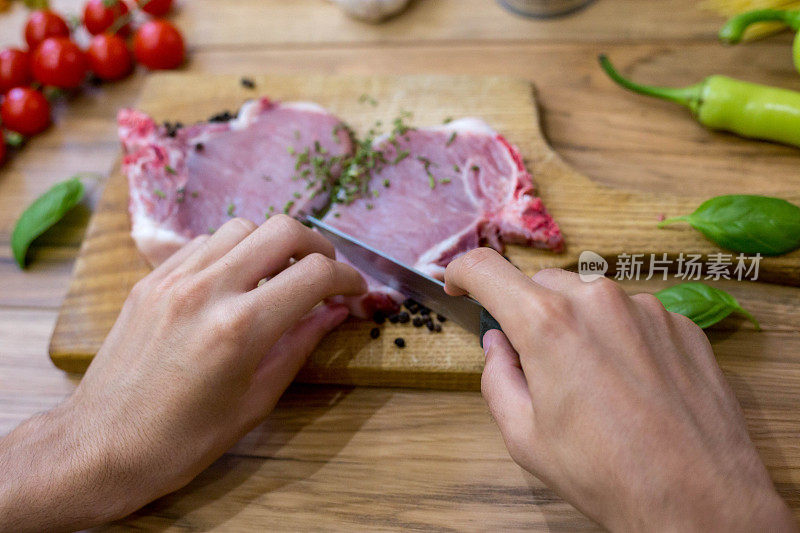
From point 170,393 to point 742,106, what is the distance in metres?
1.78

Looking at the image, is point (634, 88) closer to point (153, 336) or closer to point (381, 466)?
point (381, 466)

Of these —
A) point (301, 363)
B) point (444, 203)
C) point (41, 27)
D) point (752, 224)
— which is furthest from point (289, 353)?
point (41, 27)

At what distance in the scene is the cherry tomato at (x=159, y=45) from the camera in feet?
7.57

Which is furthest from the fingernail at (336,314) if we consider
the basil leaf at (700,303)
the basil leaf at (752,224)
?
the basil leaf at (752,224)

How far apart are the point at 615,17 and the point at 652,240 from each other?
104cm

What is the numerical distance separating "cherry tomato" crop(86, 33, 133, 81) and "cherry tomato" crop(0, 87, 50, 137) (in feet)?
0.77

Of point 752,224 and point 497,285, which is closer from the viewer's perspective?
point 497,285

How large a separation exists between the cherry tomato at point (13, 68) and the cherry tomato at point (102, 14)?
10.5 inches

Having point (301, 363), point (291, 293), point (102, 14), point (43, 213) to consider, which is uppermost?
point (102, 14)

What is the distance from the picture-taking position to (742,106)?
73.7 inches

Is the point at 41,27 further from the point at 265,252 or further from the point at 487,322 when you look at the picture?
the point at 487,322

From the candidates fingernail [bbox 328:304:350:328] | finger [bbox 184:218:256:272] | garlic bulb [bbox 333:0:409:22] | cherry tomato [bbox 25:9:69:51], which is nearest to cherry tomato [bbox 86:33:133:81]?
cherry tomato [bbox 25:9:69:51]

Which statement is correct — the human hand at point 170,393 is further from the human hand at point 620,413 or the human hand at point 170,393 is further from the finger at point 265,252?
the human hand at point 620,413

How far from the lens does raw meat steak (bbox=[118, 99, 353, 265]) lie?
179 centimetres
